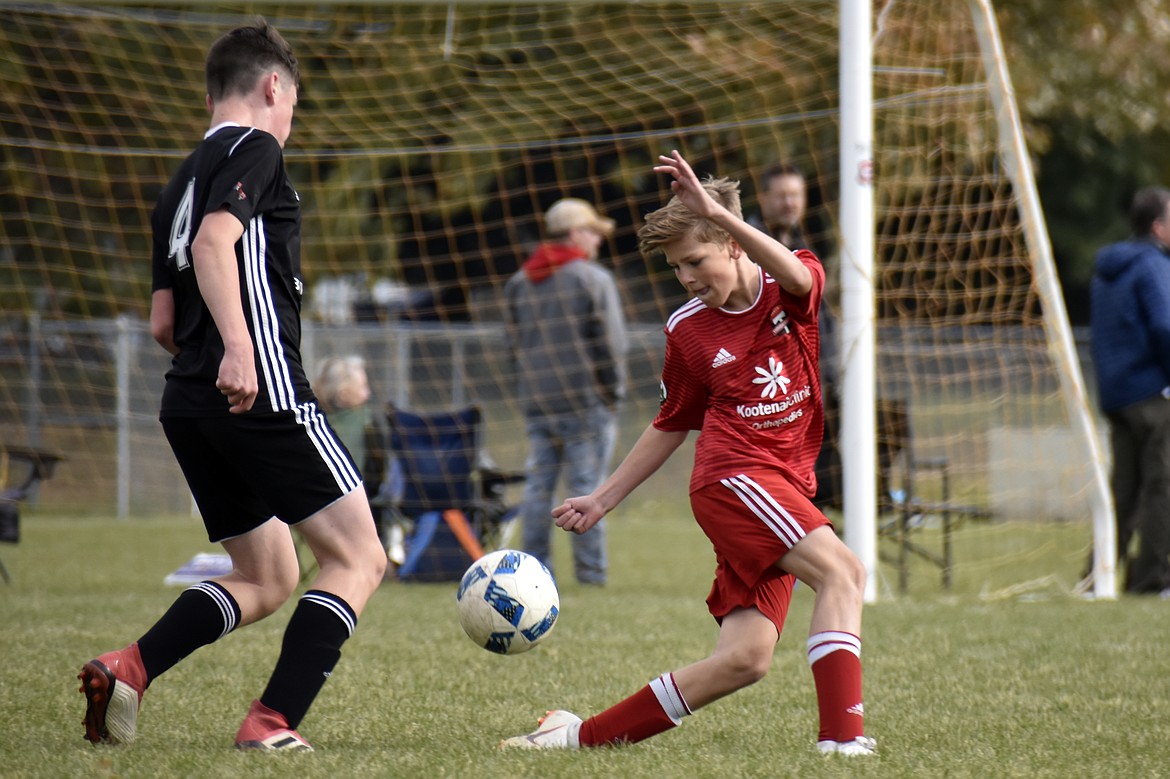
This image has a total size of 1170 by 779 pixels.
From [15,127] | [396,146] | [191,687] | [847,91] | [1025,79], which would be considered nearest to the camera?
[191,687]

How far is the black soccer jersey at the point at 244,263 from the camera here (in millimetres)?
3621

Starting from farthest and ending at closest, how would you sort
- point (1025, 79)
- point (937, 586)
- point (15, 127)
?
1. point (1025, 79)
2. point (15, 127)
3. point (937, 586)

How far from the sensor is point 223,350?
3.67 meters

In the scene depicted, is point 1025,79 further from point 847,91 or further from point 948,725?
point 948,725

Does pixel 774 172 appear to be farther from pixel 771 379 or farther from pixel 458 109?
pixel 458 109

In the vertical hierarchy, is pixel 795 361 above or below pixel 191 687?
above

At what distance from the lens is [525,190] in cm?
913

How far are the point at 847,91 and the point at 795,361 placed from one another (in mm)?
4102

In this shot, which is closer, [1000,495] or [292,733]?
[292,733]

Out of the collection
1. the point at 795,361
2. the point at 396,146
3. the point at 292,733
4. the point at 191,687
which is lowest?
the point at 191,687

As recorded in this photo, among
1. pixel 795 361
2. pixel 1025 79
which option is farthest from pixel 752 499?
pixel 1025 79

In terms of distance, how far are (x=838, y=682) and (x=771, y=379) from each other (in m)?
0.81

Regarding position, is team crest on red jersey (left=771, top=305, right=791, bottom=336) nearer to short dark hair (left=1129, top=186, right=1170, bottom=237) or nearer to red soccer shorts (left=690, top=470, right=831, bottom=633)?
red soccer shorts (left=690, top=470, right=831, bottom=633)

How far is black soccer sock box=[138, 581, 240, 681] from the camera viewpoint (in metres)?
3.84
